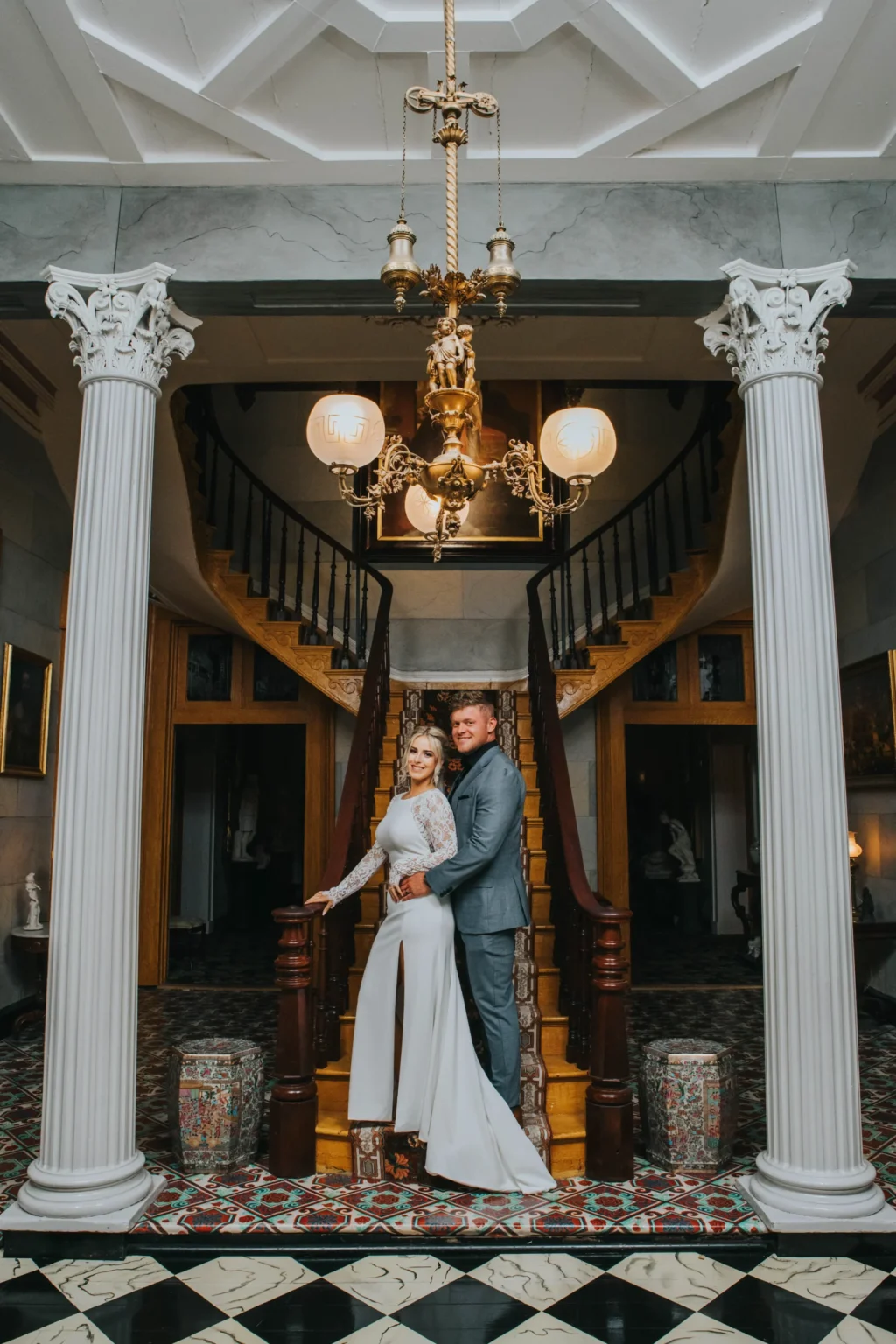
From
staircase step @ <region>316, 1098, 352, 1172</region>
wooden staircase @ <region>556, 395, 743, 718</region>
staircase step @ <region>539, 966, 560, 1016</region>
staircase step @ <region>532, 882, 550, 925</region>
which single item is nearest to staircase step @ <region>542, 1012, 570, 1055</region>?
staircase step @ <region>539, 966, 560, 1016</region>

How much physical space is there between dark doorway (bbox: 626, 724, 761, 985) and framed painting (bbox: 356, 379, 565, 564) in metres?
3.50

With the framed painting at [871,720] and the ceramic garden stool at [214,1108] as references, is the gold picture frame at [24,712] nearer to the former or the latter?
the ceramic garden stool at [214,1108]

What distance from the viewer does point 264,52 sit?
3580 millimetres

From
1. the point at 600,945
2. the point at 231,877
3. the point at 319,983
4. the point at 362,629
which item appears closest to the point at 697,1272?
the point at 600,945

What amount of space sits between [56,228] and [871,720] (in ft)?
19.6

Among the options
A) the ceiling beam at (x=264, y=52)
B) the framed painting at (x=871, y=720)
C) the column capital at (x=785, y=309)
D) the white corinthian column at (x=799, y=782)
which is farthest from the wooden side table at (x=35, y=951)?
the framed painting at (x=871, y=720)

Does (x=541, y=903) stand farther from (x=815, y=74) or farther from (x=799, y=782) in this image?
(x=815, y=74)

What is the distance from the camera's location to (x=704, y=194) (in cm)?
414

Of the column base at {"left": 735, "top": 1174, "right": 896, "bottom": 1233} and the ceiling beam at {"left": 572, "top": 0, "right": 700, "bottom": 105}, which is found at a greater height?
the ceiling beam at {"left": 572, "top": 0, "right": 700, "bottom": 105}

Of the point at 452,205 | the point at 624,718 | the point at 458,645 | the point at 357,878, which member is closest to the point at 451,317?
the point at 452,205

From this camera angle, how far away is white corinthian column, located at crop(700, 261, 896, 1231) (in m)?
3.57

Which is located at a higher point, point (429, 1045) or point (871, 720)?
point (871, 720)

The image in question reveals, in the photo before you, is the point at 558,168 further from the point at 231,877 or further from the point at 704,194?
the point at 231,877

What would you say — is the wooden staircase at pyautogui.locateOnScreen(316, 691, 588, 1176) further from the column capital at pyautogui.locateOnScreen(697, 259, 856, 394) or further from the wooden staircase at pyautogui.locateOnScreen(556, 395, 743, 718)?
the column capital at pyautogui.locateOnScreen(697, 259, 856, 394)
